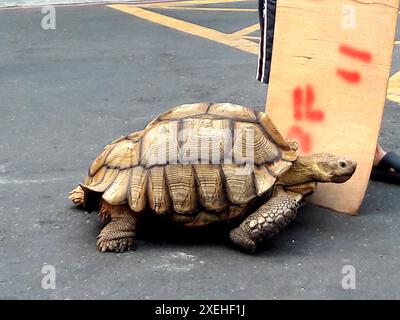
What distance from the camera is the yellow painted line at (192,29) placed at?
30.8 feet

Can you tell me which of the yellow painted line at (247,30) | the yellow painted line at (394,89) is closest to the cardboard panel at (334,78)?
the yellow painted line at (394,89)

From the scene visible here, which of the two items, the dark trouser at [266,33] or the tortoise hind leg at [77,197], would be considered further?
the dark trouser at [266,33]

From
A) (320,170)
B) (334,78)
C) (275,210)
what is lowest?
(275,210)

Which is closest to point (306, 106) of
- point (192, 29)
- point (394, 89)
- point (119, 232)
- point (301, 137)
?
point (301, 137)

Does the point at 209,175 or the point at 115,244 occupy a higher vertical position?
the point at 209,175

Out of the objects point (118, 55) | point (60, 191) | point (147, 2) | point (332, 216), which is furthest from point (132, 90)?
point (147, 2)

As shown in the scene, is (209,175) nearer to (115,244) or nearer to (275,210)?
(275,210)

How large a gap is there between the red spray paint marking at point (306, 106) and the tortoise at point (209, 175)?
50cm

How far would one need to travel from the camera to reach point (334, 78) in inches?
191

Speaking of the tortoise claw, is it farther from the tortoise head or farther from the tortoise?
the tortoise head

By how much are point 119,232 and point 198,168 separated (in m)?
0.52

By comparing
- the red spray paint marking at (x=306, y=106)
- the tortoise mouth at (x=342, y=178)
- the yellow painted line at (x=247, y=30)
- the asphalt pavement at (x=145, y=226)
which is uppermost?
the red spray paint marking at (x=306, y=106)

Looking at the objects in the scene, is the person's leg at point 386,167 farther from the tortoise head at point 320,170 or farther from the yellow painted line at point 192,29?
the yellow painted line at point 192,29

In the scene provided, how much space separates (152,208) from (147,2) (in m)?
8.54
